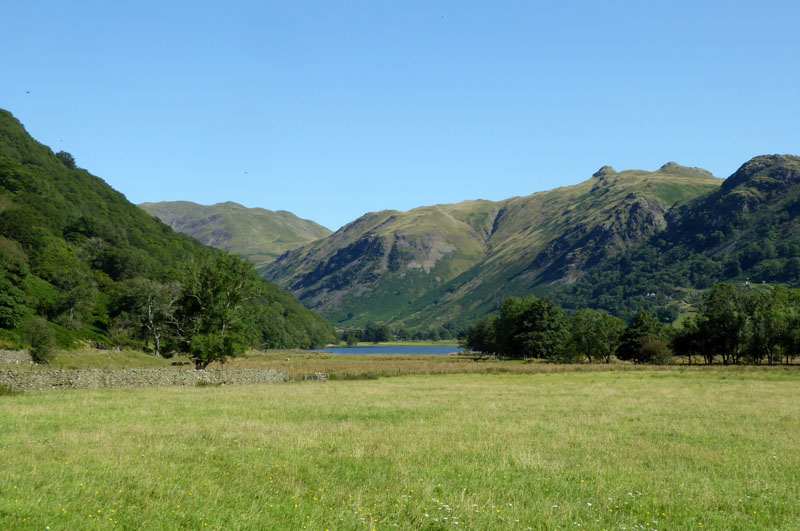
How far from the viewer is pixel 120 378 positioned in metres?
48.3

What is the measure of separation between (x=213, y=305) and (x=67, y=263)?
A: 76778mm

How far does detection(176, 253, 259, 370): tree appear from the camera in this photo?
69.6 m

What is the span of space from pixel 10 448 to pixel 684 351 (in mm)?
135852

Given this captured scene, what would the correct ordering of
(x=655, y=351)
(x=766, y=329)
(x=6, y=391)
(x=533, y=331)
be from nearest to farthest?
(x=6, y=391) → (x=766, y=329) → (x=655, y=351) → (x=533, y=331)

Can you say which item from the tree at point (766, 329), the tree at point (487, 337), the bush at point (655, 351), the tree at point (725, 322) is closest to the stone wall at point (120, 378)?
the bush at point (655, 351)

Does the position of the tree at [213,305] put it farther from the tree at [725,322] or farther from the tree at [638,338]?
the tree at [725,322]

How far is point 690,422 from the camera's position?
95.0ft

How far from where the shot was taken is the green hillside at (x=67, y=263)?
88.5 metres

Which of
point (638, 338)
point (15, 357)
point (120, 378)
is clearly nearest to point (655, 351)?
point (638, 338)

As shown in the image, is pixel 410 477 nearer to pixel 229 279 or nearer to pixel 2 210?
pixel 229 279

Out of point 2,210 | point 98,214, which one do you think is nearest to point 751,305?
point 2,210

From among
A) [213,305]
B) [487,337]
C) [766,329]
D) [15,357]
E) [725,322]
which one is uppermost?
[725,322]

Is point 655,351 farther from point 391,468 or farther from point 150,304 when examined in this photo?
point 391,468

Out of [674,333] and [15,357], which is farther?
[674,333]
